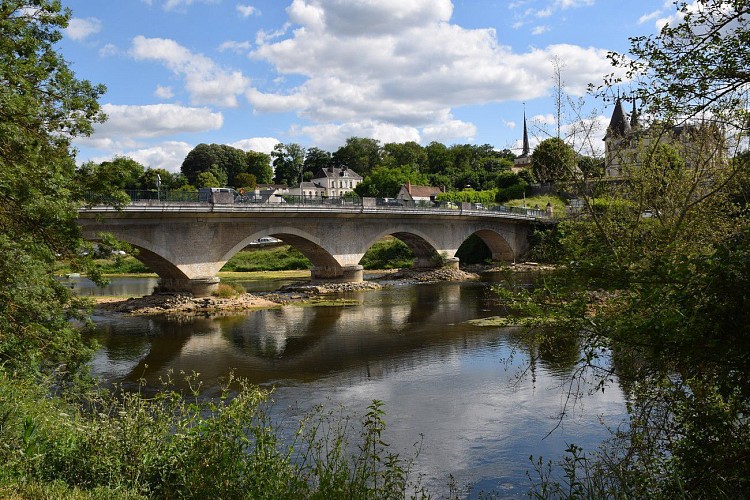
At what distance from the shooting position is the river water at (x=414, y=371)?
11094 millimetres

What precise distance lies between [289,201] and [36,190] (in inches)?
963

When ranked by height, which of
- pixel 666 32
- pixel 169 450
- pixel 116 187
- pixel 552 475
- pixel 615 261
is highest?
pixel 666 32

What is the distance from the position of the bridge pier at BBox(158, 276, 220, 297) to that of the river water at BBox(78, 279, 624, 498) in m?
3.96

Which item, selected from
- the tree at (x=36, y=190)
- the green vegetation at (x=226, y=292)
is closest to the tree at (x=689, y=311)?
the tree at (x=36, y=190)

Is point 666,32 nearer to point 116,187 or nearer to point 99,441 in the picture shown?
point 99,441

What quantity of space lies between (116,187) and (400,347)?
34.1 feet

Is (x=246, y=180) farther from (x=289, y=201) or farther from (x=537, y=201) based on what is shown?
(x=289, y=201)

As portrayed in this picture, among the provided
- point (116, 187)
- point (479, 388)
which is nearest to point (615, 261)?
point (479, 388)

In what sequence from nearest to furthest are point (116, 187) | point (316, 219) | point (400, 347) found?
point (116, 187) → point (400, 347) → point (316, 219)

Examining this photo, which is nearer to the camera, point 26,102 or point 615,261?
point 615,261

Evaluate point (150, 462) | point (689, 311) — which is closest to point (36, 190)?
point (150, 462)

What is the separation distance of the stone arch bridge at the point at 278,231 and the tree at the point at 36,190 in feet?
34.6

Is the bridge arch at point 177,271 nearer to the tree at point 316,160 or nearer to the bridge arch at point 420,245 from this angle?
the bridge arch at point 420,245

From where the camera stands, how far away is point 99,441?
7145 millimetres
